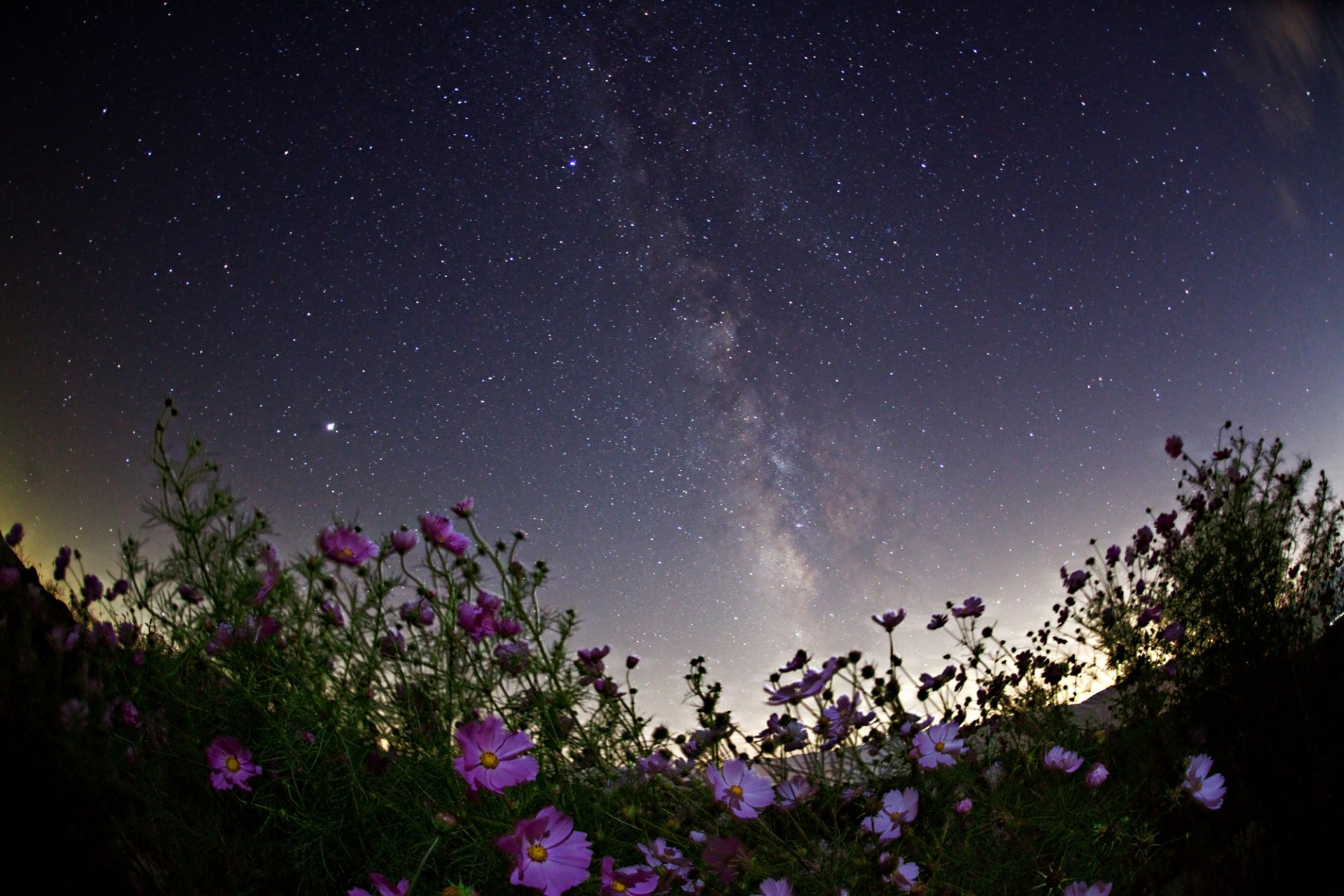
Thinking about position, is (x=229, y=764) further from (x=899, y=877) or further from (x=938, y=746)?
(x=938, y=746)

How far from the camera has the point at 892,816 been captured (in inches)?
62.0

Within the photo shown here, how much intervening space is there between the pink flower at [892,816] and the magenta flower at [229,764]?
1.31m

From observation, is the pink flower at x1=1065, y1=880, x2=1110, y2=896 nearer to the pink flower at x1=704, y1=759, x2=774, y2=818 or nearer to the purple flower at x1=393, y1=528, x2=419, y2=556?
the pink flower at x1=704, y1=759, x2=774, y2=818

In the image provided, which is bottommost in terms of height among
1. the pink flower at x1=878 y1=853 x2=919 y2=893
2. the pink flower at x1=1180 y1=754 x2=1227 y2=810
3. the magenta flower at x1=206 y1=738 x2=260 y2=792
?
the pink flower at x1=1180 y1=754 x2=1227 y2=810

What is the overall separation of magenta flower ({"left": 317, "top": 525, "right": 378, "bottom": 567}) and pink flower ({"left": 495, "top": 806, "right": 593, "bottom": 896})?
2.38 feet

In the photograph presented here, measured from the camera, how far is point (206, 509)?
6.49ft

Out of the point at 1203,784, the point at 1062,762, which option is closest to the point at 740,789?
the point at 1062,762

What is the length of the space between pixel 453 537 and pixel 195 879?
2.45ft

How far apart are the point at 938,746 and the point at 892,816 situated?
0.93ft

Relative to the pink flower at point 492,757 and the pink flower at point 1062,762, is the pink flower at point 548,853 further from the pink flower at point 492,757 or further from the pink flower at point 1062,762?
the pink flower at point 1062,762

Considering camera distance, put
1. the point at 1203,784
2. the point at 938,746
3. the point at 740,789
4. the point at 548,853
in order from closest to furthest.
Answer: the point at 548,853
the point at 740,789
the point at 1203,784
the point at 938,746

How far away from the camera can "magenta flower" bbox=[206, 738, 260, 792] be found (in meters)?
1.58

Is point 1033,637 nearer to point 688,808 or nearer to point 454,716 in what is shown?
Answer: point 688,808

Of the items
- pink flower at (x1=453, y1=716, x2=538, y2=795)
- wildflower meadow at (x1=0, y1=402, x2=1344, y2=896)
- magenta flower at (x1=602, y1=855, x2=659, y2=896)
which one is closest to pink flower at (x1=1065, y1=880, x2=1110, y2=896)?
wildflower meadow at (x1=0, y1=402, x2=1344, y2=896)
